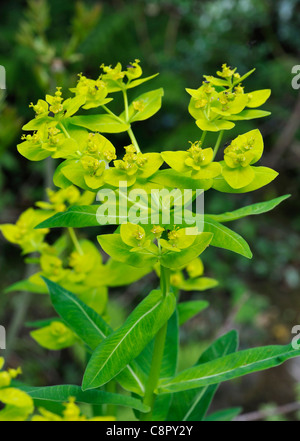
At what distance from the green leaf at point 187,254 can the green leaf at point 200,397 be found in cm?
28

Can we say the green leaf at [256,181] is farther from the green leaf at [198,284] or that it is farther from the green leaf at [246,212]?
the green leaf at [198,284]

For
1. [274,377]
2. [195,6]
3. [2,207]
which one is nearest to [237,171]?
[274,377]

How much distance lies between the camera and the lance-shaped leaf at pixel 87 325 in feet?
2.26

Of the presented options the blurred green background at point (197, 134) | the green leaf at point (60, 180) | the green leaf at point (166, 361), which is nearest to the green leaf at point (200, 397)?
the green leaf at point (166, 361)

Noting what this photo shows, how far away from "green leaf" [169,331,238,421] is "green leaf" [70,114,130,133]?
0.39m

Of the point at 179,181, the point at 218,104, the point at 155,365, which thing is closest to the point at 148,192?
the point at 179,181

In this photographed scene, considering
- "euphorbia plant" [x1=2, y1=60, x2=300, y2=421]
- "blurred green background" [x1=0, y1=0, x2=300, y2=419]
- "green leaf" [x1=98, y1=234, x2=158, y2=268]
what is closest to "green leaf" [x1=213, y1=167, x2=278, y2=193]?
"euphorbia plant" [x1=2, y1=60, x2=300, y2=421]

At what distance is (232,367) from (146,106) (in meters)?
0.37

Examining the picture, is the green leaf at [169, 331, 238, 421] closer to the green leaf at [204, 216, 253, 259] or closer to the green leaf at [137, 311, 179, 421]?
the green leaf at [137, 311, 179, 421]

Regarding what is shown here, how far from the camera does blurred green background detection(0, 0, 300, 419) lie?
2.13 metres

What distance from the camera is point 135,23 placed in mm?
2955

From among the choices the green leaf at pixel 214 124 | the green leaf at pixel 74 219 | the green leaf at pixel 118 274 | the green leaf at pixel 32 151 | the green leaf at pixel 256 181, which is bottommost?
the green leaf at pixel 118 274
